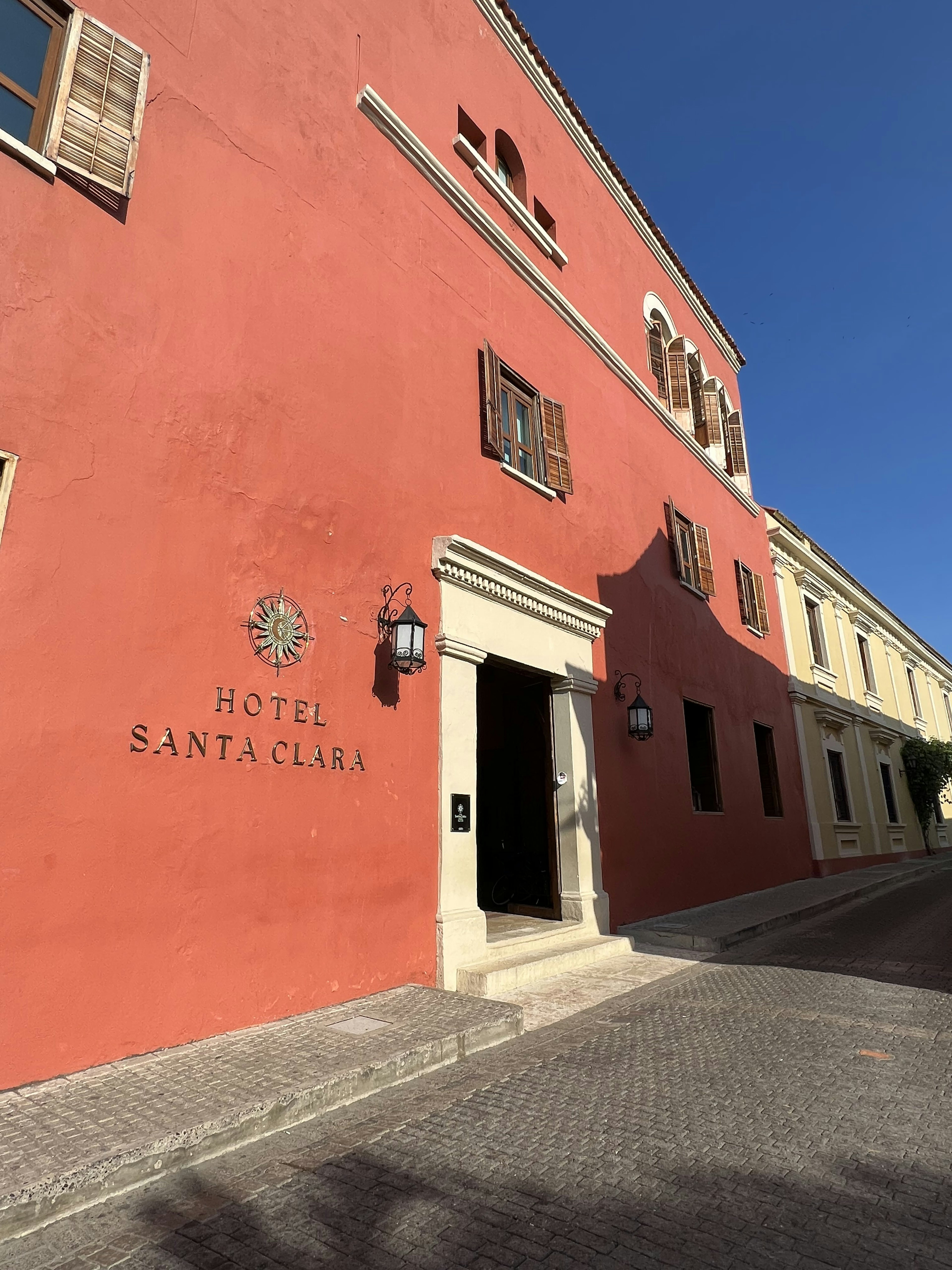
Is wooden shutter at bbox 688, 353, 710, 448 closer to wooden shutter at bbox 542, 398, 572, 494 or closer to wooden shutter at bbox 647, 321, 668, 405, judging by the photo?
wooden shutter at bbox 647, 321, 668, 405

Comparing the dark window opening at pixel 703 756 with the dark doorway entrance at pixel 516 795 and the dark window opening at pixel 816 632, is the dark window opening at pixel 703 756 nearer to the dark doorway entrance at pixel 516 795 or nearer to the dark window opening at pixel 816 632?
the dark doorway entrance at pixel 516 795

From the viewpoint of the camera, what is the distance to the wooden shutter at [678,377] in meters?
12.7

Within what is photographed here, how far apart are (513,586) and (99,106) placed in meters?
4.65

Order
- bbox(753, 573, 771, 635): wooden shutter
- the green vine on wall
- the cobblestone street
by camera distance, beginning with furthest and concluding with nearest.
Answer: the green vine on wall
bbox(753, 573, 771, 635): wooden shutter
the cobblestone street

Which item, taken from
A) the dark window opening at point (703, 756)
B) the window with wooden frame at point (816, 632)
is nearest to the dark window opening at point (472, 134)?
the dark window opening at point (703, 756)

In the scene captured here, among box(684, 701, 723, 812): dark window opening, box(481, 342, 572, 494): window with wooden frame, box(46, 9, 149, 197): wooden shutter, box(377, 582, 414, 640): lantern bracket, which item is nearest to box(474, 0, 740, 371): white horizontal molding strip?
box(481, 342, 572, 494): window with wooden frame

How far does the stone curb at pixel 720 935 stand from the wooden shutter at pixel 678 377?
8.22 m

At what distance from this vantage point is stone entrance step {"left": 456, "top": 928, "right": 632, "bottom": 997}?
5457mm

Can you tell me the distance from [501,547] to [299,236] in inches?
126

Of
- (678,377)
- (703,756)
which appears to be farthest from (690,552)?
(678,377)

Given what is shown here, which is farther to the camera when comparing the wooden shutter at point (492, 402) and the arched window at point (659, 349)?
the arched window at point (659, 349)

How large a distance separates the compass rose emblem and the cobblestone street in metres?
2.57

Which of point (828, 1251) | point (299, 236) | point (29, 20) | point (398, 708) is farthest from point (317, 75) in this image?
point (828, 1251)

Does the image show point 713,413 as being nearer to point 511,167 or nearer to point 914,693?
point 511,167
